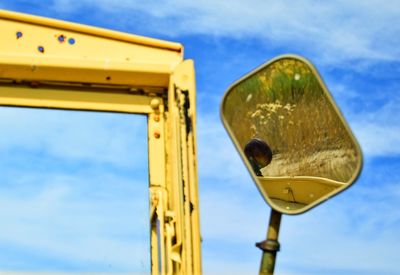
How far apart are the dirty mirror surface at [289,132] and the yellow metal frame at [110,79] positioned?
55cm

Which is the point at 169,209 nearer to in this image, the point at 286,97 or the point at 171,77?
the point at 171,77

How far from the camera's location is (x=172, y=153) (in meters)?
2.20

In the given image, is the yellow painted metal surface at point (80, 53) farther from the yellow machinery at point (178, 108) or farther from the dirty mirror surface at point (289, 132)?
the dirty mirror surface at point (289, 132)

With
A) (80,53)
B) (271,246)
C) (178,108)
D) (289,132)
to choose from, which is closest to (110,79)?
(80,53)

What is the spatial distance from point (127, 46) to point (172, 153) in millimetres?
415

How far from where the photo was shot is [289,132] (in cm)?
160

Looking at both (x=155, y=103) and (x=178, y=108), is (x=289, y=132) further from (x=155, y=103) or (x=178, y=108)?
(x=155, y=103)

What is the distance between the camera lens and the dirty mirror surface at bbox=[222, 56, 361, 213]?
1.50 meters

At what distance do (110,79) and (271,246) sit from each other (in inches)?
40.3

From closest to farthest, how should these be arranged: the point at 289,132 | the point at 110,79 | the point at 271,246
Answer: the point at 271,246, the point at 289,132, the point at 110,79

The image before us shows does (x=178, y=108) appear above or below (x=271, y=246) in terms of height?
above

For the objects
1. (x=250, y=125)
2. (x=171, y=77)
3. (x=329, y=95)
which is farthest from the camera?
(x=171, y=77)

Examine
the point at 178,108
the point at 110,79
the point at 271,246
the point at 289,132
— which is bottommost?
the point at 271,246

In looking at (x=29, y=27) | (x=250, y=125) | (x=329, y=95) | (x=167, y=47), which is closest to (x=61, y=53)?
(x=29, y=27)
